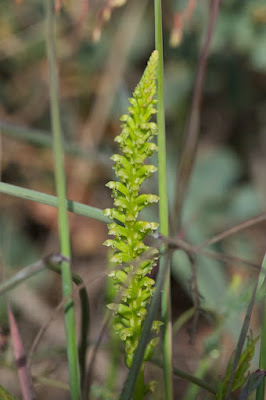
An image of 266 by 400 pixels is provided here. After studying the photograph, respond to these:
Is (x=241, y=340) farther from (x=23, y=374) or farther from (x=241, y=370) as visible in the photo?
(x=23, y=374)

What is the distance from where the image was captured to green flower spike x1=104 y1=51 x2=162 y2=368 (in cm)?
47

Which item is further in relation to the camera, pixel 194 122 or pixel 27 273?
pixel 194 122

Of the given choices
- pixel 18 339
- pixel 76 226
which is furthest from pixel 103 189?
pixel 18 339

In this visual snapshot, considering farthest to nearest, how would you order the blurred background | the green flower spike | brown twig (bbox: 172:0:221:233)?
the blurred background < brown twig (bbox: 172:0:221:233) < the green flower spike

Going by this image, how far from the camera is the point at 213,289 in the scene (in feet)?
4.75

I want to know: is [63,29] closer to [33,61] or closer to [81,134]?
[33,61]

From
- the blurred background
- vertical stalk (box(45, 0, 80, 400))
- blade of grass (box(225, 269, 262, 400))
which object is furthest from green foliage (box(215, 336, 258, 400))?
the blurred background

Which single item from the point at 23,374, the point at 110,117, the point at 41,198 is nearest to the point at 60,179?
the point at 41,198

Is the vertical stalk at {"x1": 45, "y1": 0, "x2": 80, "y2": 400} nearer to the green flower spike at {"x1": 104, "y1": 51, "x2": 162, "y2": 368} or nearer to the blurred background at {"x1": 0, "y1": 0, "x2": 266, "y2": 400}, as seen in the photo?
the green flower spike at {"x1": 104, "y1": 51, "x2": 162, "y2": 368}

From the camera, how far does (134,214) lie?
Result: 49cm

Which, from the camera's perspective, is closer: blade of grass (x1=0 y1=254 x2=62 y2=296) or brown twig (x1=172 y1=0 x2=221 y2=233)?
blade of grass (x1=0 y1=254 x2=62 y2=296)

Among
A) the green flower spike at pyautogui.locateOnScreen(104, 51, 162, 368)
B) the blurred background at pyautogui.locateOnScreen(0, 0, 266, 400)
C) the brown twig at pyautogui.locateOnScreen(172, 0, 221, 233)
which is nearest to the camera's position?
the green flower spike at pyautogui.locateOnScreen(104, 51, 162, 368)

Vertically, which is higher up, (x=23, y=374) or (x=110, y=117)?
(x=110, y=117)

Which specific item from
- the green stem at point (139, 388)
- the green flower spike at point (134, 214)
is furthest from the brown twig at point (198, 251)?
the green stem at point (139, 388)
